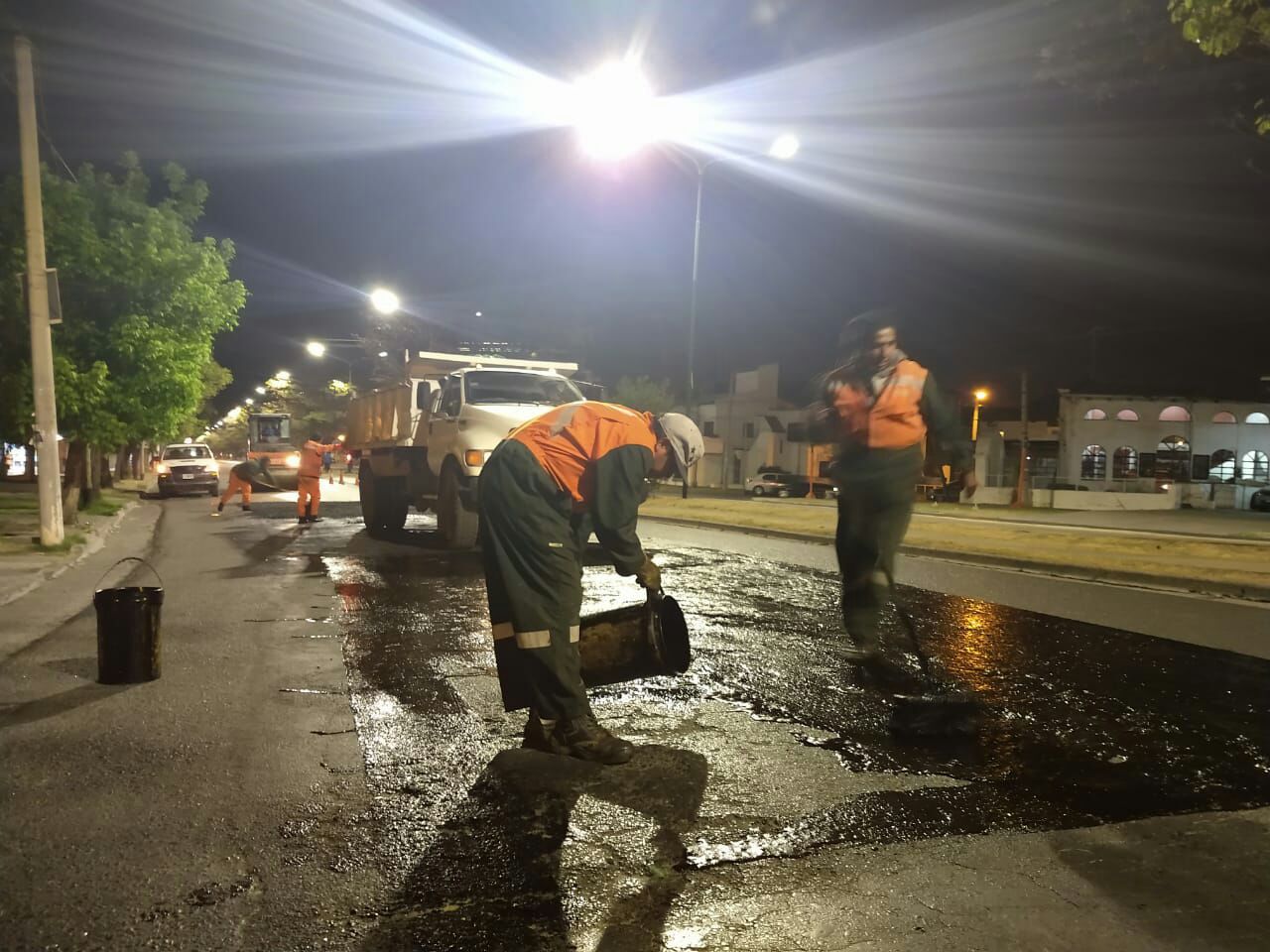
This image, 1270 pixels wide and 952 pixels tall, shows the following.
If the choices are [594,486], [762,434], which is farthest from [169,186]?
[762,434]

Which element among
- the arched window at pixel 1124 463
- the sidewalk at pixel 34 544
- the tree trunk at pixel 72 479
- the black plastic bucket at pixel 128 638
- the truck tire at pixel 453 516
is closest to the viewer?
the black plastic bucket at pixel 128 638

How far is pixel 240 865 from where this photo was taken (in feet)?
10.3

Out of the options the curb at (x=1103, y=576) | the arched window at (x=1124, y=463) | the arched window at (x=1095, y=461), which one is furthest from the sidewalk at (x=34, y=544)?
the arched window at (x=1124, y=463)

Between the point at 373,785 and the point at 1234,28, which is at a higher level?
the point at 1234,28

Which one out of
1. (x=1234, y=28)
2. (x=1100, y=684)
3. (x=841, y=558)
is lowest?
(x=1100, y=684)

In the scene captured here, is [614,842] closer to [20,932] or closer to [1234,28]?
[20,932]

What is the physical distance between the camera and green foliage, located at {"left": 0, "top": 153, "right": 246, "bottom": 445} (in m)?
14.1

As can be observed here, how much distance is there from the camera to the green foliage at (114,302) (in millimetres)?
14109

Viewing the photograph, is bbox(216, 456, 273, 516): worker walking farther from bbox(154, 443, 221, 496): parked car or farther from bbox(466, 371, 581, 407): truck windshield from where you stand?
bbox(466, 371, 581, 407): truck windshield

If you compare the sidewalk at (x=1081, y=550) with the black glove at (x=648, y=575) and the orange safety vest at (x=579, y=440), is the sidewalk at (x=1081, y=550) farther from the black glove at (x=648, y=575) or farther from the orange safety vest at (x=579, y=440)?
the orange safety vest at (x=579, y=440)

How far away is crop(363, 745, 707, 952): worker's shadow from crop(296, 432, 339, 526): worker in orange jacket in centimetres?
1318

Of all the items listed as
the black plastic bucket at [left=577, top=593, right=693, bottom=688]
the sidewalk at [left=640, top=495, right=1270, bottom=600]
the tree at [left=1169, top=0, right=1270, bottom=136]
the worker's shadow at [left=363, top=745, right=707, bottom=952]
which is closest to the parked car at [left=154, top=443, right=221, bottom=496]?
the sidewalk at [left=640, top=495, right=1270, bottom=600]

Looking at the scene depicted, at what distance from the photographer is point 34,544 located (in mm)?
12016

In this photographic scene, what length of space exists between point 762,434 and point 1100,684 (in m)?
48.6
